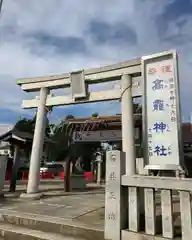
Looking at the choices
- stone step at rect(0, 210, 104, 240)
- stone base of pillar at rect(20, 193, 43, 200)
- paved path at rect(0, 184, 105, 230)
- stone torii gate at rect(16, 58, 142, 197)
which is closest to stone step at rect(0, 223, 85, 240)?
stone step at rect(0, 210, 104, 240)

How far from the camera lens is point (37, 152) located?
8898mm

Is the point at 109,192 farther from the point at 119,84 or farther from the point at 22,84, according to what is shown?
the point at 22,84

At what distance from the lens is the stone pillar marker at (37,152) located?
8719mm

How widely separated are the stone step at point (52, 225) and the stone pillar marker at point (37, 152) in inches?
106

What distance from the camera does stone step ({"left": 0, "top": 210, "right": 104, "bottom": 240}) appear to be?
14.9ft

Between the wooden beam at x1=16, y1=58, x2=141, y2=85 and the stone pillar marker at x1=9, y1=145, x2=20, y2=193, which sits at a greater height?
the wooden beam at x1=16, y1=58, x2=141, y2=85

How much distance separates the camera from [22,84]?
9914 mm

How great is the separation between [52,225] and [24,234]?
546 millimetres

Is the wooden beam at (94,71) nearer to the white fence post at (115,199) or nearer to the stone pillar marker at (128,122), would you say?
the stone pillar marker at (128,122)

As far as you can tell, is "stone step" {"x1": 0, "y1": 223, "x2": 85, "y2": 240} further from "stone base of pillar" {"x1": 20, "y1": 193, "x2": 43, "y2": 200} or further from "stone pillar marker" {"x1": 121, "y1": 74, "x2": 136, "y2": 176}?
"stone pillar marker" {"x1": 121, "y1": 74, "x2": 136, "y2": 176}

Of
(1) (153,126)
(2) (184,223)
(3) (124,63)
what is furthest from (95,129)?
(2) (184,223)

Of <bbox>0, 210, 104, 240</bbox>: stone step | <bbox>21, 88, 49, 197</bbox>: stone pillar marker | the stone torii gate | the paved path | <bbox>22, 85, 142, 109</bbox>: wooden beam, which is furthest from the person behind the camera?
<bbox>21, 88, 49, 197</bbox>: stone pillar marker

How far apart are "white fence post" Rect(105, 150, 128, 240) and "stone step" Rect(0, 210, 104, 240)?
306 millimetres

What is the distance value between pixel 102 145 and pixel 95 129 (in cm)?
284
